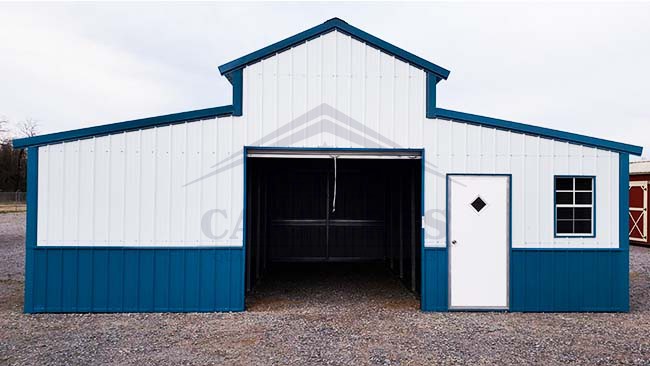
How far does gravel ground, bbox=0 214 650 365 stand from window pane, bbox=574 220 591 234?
122 centimetres

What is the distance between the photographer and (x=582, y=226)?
288 inches

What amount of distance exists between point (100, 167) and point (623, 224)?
7711 millimetres

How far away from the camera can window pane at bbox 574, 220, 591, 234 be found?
7293mm

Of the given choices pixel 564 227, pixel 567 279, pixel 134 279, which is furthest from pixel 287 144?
pixel 567 279

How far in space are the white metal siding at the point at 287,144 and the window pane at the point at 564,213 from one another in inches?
6.6

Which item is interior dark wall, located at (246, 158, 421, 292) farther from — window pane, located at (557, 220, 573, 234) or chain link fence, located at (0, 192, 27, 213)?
chain link fence, located at (0, 192, 27, 213)

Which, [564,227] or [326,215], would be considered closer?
[564,227]

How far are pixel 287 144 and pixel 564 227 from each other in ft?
14.1

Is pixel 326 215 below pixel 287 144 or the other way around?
below

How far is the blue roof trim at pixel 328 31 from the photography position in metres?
7.14

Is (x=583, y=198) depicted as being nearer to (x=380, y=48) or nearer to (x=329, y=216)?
(x=380, y=48)

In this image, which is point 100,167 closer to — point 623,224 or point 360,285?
point 360,285

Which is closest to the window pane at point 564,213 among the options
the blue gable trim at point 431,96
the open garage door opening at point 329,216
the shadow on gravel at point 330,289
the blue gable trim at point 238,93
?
the blue gable trim at point 431,96

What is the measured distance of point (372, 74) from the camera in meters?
7.27
